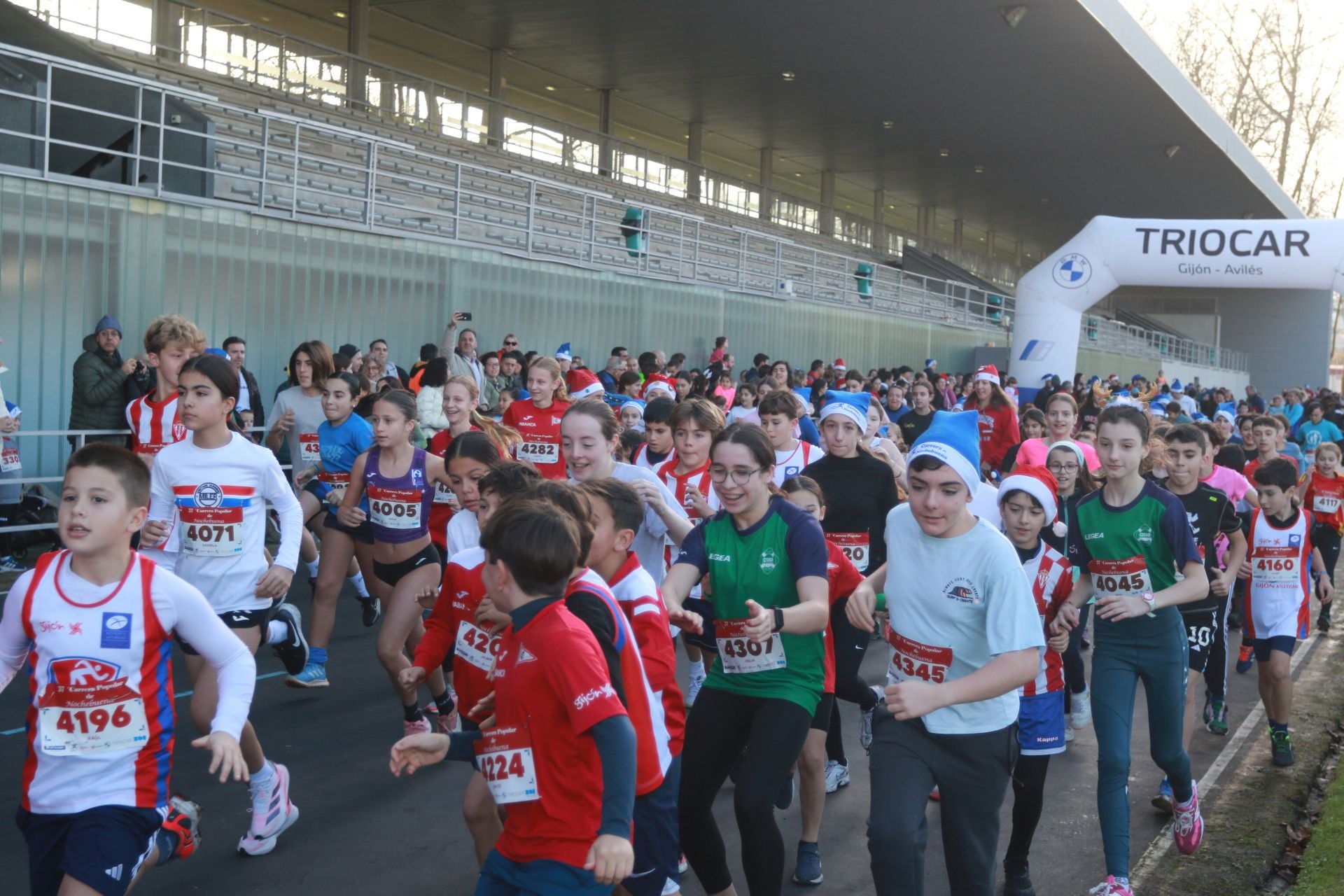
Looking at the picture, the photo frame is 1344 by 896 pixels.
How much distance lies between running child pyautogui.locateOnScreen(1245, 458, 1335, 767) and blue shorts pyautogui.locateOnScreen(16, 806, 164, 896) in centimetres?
599

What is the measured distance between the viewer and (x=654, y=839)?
3.63 metres

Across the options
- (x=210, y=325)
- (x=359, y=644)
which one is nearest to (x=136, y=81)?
(x=210, y=325)

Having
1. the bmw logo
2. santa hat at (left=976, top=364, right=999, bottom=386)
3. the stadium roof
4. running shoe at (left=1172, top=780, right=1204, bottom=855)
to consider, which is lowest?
running shoe at (left=1172, top=780, right=1204, bottom=855)

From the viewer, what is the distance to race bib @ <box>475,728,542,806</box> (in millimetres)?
3025

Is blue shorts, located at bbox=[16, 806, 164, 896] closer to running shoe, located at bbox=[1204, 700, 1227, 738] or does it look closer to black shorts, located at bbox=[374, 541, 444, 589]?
black shorts, located at bbox=[374, 541, 444, 589]

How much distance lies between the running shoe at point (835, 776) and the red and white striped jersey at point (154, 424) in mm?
4032

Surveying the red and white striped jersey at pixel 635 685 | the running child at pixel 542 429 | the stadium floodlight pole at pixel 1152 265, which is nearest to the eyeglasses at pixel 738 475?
the red and white striped jersey at pixel 635 685

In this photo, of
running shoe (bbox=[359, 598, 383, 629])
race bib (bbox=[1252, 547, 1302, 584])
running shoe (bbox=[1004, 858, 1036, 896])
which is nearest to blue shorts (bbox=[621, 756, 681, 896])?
running shoe (bbox=[1004, 858, 1036, 896])

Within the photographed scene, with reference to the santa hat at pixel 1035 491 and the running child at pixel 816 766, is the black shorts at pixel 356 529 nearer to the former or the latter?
the running child at pixel 816 766

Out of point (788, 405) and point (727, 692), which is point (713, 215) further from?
point (727, 692)

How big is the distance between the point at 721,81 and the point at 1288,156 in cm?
3986

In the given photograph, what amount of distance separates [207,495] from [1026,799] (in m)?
3.53

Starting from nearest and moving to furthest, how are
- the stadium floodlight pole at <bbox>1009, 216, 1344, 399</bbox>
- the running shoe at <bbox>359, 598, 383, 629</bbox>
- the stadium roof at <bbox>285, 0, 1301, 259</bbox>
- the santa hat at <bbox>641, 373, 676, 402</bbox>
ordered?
the running shoe at <bbox>359, 598, 383, 629</bbox>, the santa hat at <bbox>641, 373, 676, 402</bbox>, the stadium roof at <bbox>285, 0, 1301, 259</bbox>, the stadium floodlight pole at <bbox>1009, 216, 1344, 399</bbox>

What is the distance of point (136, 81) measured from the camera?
37.4ft
